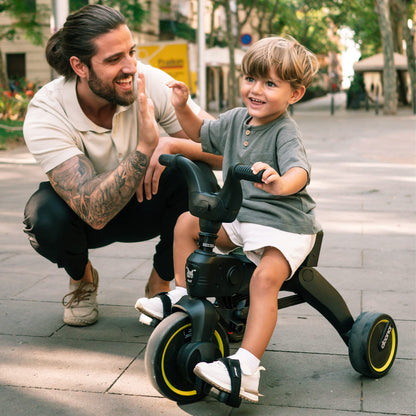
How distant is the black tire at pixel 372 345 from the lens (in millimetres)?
2793

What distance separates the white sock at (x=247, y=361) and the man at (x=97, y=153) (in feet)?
3.30

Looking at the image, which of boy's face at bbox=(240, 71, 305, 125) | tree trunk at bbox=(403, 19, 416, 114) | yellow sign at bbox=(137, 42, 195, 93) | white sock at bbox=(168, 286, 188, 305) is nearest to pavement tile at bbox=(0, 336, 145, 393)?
white sock at bbox=(168, 286, 188, 305)

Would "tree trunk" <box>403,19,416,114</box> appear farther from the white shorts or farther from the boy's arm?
the white shorts

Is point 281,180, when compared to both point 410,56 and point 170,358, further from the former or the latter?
point 410,56

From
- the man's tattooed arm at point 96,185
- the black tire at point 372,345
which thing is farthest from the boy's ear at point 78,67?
the black tire at point 372,345

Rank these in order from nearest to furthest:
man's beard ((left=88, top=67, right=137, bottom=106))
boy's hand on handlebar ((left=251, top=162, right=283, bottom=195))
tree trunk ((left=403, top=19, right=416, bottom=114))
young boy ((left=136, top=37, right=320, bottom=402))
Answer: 1. boy's hand on handlebar ((left=251, top=162, right=283, bottom=195))
2. young boy ((left=136, top=37, right=320, bottom=402))
3. man's beard ((left=88, top=67, right=137, bottom=106))
4. tree trunk ((left=403, top=19, right=416, bottom=114))

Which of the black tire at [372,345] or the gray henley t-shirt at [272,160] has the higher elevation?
the gray henley t-shirt at [272,160]

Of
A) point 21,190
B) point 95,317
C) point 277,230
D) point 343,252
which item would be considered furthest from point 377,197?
point 277,230

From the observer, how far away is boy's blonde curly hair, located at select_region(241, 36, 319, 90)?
2631mm

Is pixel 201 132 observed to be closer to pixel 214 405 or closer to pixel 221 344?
pixel 221 344

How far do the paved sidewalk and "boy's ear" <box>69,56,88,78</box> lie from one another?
1.24 metres

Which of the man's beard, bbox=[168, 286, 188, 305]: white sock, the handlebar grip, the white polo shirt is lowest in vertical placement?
bbox=[168, 286, 188, 305]: white sock

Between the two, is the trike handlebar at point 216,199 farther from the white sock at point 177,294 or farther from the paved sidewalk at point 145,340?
the paved sidewalk at point 145,340

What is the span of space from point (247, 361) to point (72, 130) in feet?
4.94
